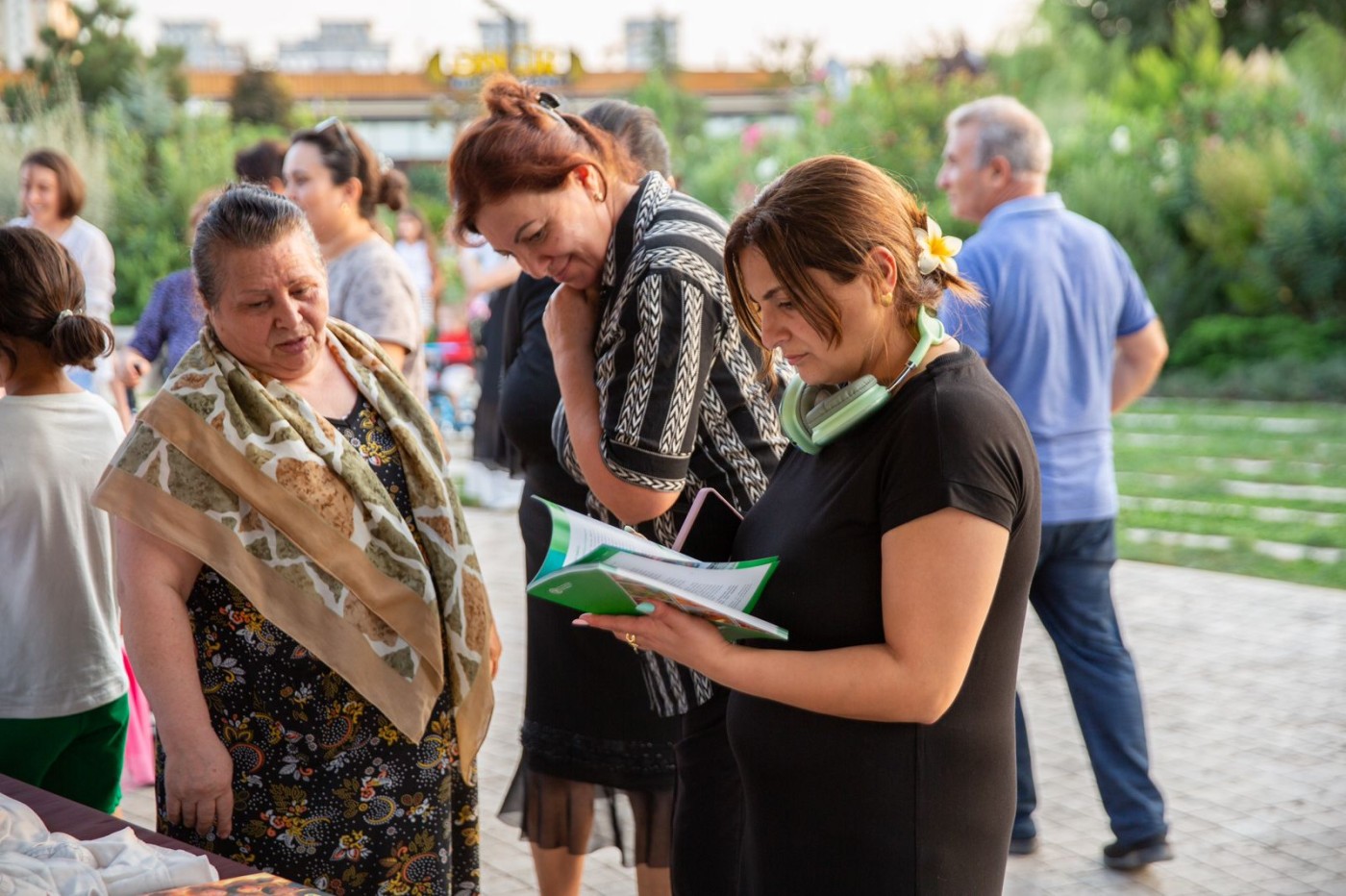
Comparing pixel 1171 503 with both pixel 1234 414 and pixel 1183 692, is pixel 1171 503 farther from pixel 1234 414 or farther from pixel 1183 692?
pixel 1234 414

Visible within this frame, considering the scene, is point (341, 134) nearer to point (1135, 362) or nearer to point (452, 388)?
point (1135, 362)

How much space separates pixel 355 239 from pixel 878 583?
296cm

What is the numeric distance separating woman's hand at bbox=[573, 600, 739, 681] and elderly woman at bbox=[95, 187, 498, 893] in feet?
2.16

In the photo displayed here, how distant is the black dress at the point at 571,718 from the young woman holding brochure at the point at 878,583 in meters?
1.20

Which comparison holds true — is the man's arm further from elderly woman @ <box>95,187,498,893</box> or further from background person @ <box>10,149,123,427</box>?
background person @ <box>10,149,123,427</box>

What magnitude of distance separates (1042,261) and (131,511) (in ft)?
9.21

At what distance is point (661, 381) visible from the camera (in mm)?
2438

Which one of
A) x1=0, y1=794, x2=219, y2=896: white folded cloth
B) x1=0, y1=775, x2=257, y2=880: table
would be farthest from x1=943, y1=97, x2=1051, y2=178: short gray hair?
x1=0, y1=794, x2=219, y2=896: white folded cloth

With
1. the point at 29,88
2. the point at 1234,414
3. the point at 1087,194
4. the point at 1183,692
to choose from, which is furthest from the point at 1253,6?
the point at 1183,692

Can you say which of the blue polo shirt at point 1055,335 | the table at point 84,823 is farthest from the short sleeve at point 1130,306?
the table at point 84,823

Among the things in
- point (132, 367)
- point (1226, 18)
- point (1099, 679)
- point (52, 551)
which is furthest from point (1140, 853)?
point (1226, 18)

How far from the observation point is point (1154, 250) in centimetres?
1872

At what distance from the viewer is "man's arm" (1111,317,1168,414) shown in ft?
14.3

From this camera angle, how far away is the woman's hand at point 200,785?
2287 mm
